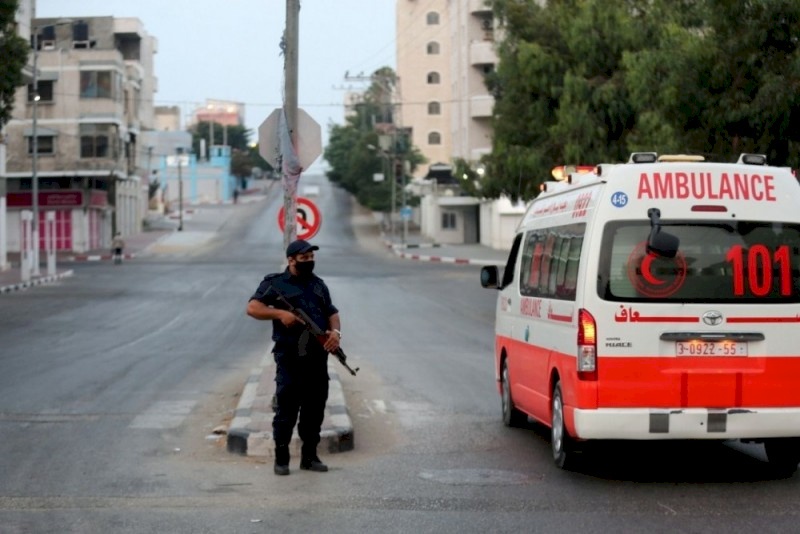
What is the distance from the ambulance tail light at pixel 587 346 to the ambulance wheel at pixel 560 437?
57 cm

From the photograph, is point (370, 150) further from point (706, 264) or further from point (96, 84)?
point (706, 264)

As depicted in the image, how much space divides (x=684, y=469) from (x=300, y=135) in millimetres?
4946

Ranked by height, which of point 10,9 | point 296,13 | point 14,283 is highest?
point 10,9

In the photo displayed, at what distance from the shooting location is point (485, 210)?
9175cm

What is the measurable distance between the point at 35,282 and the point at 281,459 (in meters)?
42.7

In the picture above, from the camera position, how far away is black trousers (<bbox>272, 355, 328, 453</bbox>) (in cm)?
1012

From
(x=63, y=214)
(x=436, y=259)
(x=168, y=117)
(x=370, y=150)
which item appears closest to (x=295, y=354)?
(x=436, y=259)

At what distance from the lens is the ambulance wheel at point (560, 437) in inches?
399

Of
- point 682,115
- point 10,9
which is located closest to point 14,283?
point 10,9

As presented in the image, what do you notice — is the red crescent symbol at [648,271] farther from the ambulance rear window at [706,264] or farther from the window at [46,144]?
the window at [46,144]

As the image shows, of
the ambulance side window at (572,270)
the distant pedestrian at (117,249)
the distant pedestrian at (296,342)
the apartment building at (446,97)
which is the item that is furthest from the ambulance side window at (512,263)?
the distant pedestrian at (117,249)

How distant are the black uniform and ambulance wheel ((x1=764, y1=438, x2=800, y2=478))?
10.8ft

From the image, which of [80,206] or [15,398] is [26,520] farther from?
[80,206]

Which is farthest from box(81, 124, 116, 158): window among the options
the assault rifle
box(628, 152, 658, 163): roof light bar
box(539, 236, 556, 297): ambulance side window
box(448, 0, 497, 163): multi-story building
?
box(628, 152, 658, 163): roof light bar
